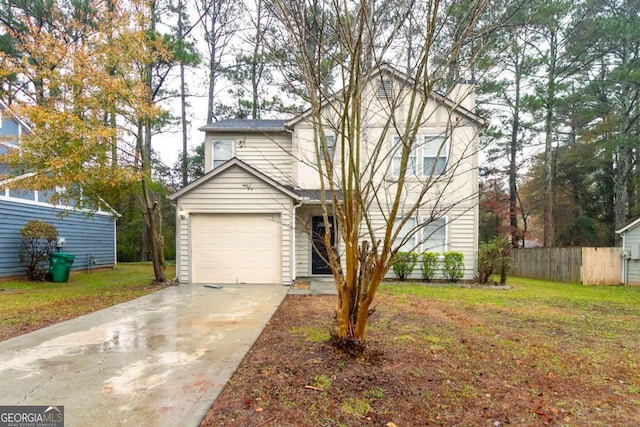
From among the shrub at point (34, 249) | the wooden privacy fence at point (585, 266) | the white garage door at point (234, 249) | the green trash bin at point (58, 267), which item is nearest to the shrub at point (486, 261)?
the wooden privacy fence at point (585, 266)

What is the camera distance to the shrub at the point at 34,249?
11.1m

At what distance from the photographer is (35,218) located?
38.9 ft

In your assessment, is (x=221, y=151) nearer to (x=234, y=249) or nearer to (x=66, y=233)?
Result: (x=234, y=249)

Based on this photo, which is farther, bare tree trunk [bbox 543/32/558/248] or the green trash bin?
bare tree trunk [bbox 543/32/558/248]

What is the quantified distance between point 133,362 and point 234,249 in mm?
5898

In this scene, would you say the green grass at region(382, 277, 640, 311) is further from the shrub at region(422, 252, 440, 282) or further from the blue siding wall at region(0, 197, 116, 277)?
the blue siding wall at region(0, 197, 116, 277)

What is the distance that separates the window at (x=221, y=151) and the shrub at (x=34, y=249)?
6.13 metres

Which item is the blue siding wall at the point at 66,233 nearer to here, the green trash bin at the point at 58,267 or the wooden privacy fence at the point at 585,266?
the green trash bin at the point at 58,267

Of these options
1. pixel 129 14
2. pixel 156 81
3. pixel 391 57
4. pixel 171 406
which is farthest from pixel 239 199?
pixel 156 81

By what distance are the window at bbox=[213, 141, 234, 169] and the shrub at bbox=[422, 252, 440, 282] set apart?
307 inches

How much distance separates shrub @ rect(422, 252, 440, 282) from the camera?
1063cm

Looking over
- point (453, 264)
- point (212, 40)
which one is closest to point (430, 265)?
point (453, 264)

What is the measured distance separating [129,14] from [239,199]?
18.8 feet

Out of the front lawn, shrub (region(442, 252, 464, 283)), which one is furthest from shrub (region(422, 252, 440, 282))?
the front lawn
